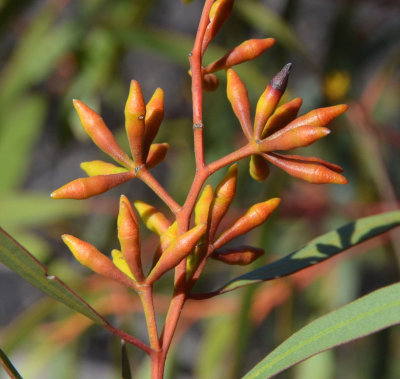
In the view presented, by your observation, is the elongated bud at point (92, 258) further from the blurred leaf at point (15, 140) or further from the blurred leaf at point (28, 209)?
the blurred leaf at point (15, 140)

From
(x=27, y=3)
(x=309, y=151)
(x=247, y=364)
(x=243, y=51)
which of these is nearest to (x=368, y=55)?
(x=309, y=151)

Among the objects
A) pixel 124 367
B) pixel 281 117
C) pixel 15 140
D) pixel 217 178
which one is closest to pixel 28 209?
pixel 15 140

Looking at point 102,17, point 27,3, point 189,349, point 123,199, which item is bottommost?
point 189,349

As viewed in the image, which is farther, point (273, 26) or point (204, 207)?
point (273, 26)

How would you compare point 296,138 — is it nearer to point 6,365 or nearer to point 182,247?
point 182,247

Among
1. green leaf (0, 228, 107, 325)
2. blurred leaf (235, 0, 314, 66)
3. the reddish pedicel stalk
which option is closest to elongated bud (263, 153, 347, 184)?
the reddish pedicel stalk

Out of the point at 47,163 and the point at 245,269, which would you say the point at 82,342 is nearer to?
the point at 245,269

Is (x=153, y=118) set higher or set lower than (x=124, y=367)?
higher
